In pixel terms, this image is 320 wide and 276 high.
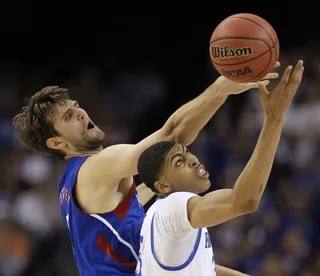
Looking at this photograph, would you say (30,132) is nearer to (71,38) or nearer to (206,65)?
(206,65)

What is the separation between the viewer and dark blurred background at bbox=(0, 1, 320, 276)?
343 inches

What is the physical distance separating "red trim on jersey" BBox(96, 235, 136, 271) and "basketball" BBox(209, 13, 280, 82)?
1312 mm

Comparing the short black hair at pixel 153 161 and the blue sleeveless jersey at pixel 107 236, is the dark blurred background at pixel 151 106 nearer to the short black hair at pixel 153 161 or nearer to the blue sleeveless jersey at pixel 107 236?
the blue sleeveless jersey at pixel 107 236

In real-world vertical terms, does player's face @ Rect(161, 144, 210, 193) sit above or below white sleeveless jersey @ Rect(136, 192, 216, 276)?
above

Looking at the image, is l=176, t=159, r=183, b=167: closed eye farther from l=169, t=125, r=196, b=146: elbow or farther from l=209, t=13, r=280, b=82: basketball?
l=209, t=13, r=280, b=82: basketball

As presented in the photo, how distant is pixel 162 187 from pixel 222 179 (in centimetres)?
515

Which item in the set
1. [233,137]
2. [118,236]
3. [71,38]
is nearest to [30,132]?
[118,236]

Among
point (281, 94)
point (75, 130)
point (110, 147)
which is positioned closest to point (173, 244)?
point (110, 147)

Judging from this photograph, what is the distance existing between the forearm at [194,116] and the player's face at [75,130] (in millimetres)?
516

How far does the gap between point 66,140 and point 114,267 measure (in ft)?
2.90

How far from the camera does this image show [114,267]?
4.79 metres

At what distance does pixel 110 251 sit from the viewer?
15.8ft

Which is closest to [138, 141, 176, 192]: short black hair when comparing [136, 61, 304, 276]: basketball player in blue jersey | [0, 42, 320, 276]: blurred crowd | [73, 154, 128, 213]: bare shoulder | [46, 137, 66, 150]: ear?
[136, 61, 304, 276]: basketball player in blue jersey

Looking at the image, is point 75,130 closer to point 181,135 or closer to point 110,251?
point 181,135
